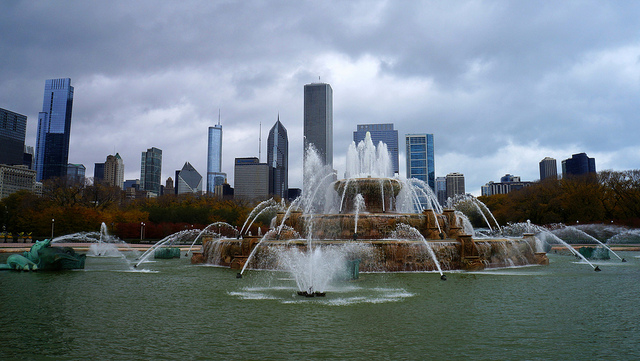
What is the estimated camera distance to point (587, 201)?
2584 inches

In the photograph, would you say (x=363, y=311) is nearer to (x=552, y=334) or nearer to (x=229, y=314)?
(x=229, y=314)

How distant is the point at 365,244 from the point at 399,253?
152cm

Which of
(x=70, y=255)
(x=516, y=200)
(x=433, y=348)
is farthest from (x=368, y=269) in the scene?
(x=516, y=200)

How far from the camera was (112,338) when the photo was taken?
7.46 m

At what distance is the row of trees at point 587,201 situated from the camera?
213ft

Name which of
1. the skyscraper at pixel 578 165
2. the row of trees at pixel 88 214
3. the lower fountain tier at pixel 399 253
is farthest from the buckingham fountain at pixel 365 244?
the skyscraper at pixel 578 165

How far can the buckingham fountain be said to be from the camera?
60.1 ft

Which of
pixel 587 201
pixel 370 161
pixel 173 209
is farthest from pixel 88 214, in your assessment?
pixel 587 201

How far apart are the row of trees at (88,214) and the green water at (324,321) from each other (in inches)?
1882

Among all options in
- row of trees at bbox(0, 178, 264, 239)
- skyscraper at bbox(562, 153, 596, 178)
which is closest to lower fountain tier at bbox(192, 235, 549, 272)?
row of trees at bbox(0, 178, 264, 239)

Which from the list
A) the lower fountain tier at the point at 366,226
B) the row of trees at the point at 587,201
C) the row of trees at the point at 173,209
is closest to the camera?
the lower fountain tier at the point at 366,226

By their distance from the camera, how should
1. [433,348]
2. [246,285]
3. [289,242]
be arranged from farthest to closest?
[289,242]
[246,285]
[433,348]

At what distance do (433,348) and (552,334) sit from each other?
2.45m

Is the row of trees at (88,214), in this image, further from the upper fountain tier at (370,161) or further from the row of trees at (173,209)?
the upper fountain tier at (370,161)
